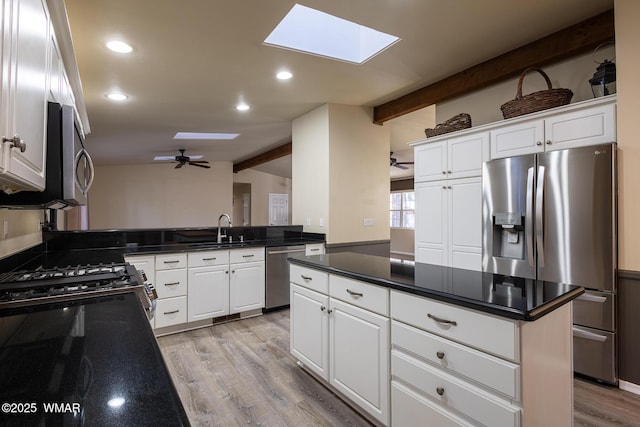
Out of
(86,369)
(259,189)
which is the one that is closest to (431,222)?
(86,369)

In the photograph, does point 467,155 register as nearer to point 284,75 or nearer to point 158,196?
point 284,75

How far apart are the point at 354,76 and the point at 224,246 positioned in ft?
7.52

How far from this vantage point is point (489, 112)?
3406 millimetres

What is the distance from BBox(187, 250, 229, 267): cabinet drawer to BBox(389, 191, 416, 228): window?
7234 millimetres

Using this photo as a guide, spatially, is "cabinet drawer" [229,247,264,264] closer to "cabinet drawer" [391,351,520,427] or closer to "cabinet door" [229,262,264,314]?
"cabinet door" [229,262,264,314]

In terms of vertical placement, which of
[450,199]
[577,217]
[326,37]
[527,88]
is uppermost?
[326,37]

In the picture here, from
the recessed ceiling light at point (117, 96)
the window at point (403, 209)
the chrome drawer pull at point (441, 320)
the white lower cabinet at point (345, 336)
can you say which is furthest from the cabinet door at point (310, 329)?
the window at point (403, 209)

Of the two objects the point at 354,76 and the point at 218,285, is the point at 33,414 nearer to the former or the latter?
the point at 218,285

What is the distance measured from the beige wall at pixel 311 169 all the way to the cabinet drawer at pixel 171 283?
1.79m

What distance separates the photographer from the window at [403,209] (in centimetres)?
1002

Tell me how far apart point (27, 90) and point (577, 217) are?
2990 mm

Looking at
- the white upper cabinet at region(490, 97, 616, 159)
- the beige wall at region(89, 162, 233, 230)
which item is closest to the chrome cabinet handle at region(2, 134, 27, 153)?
the white upper cabinet at region(490, 97, 616, 159)

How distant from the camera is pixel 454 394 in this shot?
138 centimetres

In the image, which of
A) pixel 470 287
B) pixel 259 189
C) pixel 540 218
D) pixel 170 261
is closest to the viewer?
pixel 470 287
